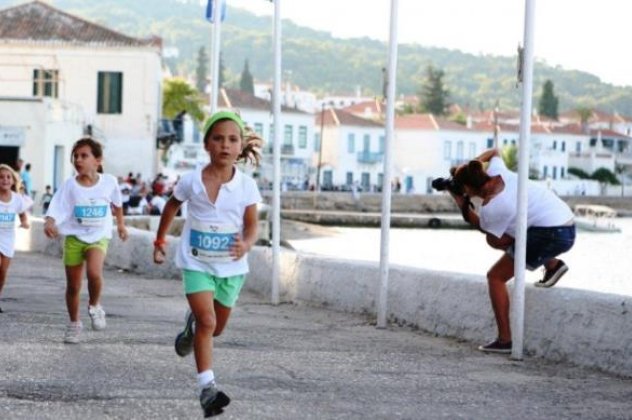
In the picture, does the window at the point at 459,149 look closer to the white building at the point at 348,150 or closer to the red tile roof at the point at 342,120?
the red tile roof at the point at 342,120

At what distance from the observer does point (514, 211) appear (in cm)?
1088

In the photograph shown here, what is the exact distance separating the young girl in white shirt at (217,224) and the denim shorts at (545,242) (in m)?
3.44

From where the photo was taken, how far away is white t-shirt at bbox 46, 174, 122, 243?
11453 mm

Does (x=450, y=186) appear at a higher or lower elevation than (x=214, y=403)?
higher

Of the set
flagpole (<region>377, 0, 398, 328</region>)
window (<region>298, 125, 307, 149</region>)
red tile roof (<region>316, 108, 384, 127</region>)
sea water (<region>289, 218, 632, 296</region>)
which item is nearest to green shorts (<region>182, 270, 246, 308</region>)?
flagpole (<region>377, 0, 398, 328</region>)

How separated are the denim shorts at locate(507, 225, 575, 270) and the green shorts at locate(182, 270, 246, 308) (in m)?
3.46

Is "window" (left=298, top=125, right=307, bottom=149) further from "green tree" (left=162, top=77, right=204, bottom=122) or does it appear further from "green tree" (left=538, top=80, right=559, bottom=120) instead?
"green tree" (left=538, top=80, right=559, bottom=120)

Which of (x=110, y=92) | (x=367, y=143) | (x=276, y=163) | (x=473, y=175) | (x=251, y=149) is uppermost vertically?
(x=110, y=92)

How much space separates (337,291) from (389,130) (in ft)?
7.39

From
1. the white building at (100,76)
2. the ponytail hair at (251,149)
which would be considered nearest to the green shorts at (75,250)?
the ponytail hair at (251,149)

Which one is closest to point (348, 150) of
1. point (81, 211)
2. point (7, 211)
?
point (7, 211)

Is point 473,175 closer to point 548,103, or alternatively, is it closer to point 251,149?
point 251,149

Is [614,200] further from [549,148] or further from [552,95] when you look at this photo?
[552,95]

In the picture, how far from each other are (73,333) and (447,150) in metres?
130
